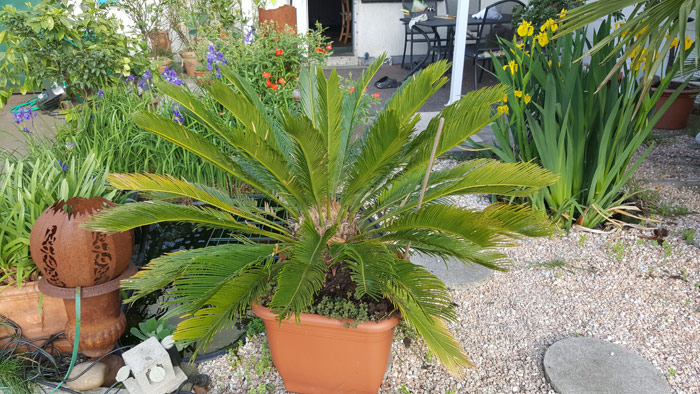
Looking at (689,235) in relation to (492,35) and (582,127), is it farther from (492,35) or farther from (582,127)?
(492,35)

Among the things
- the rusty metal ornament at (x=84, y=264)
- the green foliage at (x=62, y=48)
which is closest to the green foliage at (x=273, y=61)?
the green foliage at (x=62, y=48)

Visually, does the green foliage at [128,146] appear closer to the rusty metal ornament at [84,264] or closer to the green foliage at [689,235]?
the rusty metal ornament at [84,264]

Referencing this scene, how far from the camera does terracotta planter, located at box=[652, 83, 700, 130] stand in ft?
16.2

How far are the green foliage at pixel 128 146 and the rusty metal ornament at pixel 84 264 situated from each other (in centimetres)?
127

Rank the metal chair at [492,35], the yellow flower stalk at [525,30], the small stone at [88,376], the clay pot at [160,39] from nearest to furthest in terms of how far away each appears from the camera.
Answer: the small stone at [88,376]
the yellow flower stalk at [525,30]
the metal chair at [492,35]
the clay pot at [160,39]

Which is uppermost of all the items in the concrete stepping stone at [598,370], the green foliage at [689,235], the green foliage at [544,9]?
the green foliage at [544,9]

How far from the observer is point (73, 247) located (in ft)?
6.45

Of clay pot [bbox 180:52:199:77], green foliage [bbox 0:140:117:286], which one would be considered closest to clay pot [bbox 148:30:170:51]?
clay pot [bbox 180:52:199:77]

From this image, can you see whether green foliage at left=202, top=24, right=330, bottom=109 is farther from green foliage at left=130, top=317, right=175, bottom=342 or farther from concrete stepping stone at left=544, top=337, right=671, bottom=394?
concrete stepping stone at left=544, top=337, right=671, bottom=394

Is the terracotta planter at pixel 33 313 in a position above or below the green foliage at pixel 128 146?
below

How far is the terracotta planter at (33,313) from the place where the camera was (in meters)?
2.20

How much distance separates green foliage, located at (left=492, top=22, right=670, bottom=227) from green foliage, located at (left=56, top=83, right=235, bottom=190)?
83.1 inches

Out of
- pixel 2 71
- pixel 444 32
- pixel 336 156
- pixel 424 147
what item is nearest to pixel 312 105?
pixel 336 156

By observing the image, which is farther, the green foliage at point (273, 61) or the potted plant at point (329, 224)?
the green foliage at point (273, 61)
